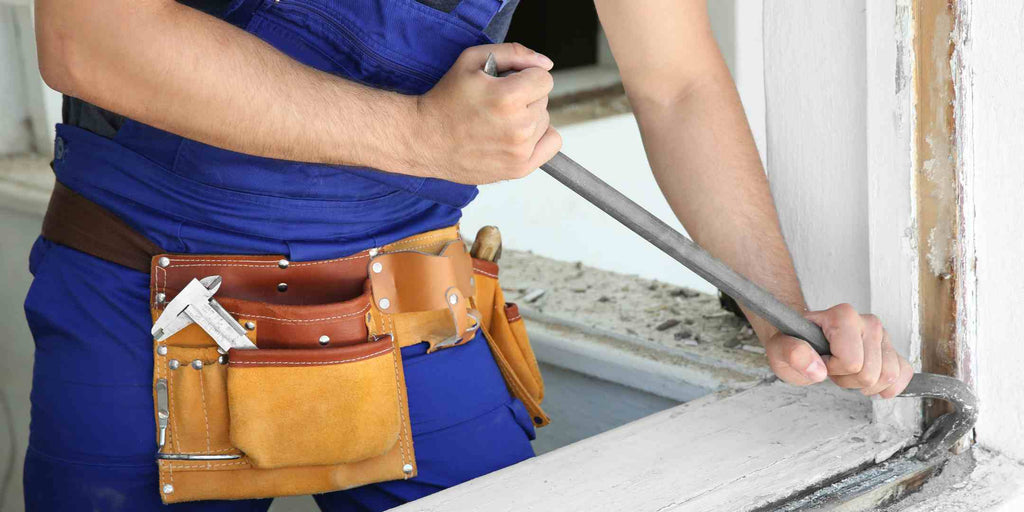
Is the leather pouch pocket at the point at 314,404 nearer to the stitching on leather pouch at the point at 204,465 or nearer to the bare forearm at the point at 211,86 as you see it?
the stitching on leather pouch at the point at 204,465

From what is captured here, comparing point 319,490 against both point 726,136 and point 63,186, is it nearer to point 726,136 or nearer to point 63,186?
point 63,186

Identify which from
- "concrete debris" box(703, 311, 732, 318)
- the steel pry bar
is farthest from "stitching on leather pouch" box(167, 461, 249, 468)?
"concrete debris" box(703, 311, 732, 318)

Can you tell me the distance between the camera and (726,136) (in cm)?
143

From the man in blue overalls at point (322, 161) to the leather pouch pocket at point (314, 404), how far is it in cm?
7

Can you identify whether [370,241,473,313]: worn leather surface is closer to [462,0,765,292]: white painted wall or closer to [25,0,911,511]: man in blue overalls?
[25,0,911,511]: man in blue overalls

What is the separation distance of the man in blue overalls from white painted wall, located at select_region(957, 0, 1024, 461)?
123 millimetres

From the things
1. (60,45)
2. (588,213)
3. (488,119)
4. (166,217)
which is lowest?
(588,213)

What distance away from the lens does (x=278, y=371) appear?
4.09ft

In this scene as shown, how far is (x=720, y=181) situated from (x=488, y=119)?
0.51 meters

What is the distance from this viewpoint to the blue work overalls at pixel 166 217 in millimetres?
1209

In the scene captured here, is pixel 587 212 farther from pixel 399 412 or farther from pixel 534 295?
pixel 399 412

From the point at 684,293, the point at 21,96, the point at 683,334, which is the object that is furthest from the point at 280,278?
the point at 21,96

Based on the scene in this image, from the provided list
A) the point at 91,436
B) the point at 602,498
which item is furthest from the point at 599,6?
the point at 91,436

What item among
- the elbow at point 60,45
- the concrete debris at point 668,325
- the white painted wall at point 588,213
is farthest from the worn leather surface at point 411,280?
the white painted wall at point 588,213
